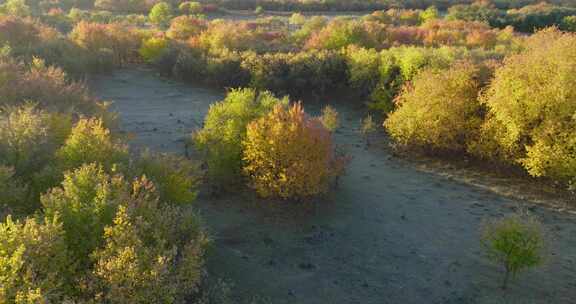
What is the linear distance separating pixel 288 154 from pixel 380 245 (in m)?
3.39

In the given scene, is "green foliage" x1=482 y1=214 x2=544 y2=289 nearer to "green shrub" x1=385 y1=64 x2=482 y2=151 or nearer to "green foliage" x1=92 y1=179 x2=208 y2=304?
"green foliage" x1=92 y1=179 x2=208 y2=304

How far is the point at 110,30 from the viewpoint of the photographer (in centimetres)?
3222

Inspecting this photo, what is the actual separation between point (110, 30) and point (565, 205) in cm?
2765

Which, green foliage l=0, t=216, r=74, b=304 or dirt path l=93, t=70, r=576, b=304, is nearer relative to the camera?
green foliage l=0, t=216, r=74, b=304

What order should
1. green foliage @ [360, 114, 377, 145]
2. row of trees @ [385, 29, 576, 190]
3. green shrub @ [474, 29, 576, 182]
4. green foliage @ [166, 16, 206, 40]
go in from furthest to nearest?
green foliage @ [166, 16, 206, 40] < green foliage @ [360, 114, 377, 145] < row of trees @ [385, 29, 576, 190] < green shrub @ [474, 29, 576, 182]

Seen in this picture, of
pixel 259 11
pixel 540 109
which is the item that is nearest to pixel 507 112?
pixel 540 109

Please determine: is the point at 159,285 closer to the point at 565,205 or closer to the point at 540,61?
the point at 565,205

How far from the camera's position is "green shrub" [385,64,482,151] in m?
18.3

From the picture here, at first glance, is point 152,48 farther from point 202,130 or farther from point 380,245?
point 380,245

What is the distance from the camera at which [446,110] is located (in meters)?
18.3

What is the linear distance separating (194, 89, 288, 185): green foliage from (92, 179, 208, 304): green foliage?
614 centimetres

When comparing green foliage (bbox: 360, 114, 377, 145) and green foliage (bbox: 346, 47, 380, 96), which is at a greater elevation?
green foliage (bbox: 346, 47, 380, 96)

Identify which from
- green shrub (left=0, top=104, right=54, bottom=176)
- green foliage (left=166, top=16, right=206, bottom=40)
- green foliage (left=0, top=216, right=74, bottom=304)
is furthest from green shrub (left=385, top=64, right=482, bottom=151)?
green foliage (left=166, top=16, right=206, bottom=40)

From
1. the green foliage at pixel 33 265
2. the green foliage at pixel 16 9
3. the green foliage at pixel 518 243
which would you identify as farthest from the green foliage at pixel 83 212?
the green foliage at pixel 16 9
